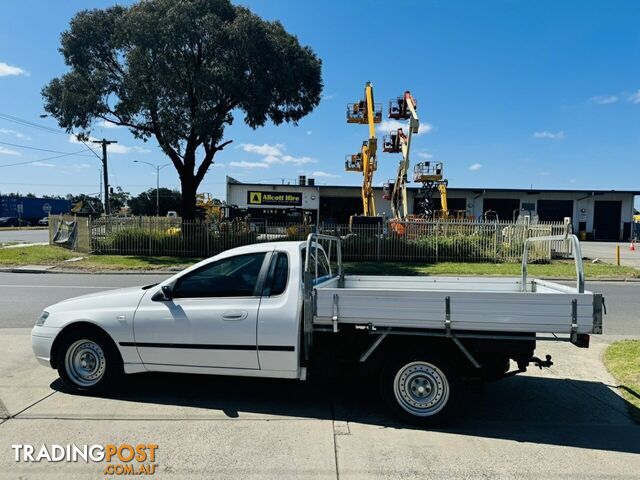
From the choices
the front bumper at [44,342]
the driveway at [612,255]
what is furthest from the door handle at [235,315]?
the driveway at [612,255]

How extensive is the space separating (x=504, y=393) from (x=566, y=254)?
20.6 meters

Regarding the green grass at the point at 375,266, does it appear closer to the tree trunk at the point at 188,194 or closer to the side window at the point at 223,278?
the tree trunk at the point at 188,194

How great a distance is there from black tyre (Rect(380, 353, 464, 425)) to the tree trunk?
850 inches

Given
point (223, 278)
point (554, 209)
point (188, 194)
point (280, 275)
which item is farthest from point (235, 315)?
point (554, 209)

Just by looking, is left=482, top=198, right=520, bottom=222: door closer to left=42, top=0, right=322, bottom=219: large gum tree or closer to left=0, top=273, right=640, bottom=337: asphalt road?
left=42, top=0, right=322, bottom=219: large gum tree

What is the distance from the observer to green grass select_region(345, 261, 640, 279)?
57.7 ft

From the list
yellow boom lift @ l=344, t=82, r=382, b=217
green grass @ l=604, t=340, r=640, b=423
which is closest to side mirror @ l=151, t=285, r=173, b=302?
green grass @ l=604, t=340, r=640, b=423

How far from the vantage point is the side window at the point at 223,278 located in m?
4.73

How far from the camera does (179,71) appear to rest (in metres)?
21.0

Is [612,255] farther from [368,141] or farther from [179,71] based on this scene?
[179,71]

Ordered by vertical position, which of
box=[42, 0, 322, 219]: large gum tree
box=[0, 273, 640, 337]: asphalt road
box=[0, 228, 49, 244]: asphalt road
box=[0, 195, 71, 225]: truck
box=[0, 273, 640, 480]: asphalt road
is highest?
box=[42, 0, 322, 219]: large gum tree

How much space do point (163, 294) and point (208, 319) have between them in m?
0.56

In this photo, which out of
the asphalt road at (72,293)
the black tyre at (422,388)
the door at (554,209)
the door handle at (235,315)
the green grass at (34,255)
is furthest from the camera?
the door at (554,209)

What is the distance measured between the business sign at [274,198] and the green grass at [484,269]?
3229 centimetres
